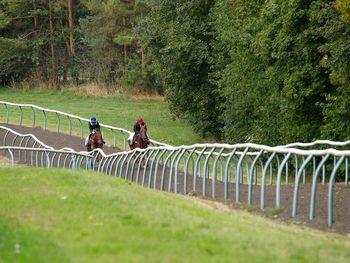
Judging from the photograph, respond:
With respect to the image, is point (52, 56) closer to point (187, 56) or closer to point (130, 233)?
point (187, 56)

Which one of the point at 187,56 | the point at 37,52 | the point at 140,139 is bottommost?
the point at 140,139

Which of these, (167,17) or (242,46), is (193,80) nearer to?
→ (167,17)

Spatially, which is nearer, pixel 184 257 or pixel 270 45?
pixel 184 257

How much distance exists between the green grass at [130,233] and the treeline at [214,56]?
14.2 metres

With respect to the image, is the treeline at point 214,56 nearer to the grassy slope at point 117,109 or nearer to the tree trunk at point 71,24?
the tree trunk at point 71,24

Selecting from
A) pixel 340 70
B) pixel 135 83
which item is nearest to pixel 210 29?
pixel 340 70

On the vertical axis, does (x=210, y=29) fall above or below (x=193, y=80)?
above

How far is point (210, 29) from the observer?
41.3m

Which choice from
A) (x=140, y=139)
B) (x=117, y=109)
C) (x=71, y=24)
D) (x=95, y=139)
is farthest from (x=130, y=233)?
(x=71, y=24)

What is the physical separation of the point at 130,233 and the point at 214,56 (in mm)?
32472

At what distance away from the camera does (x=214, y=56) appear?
40.8 meters

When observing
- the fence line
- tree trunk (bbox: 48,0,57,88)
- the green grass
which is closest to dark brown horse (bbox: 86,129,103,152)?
the fence line

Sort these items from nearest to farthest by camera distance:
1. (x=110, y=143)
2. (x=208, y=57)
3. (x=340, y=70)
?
(x=340, y=70), (x=110, y=143), (x=208, y=57)

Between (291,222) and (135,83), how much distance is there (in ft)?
172
